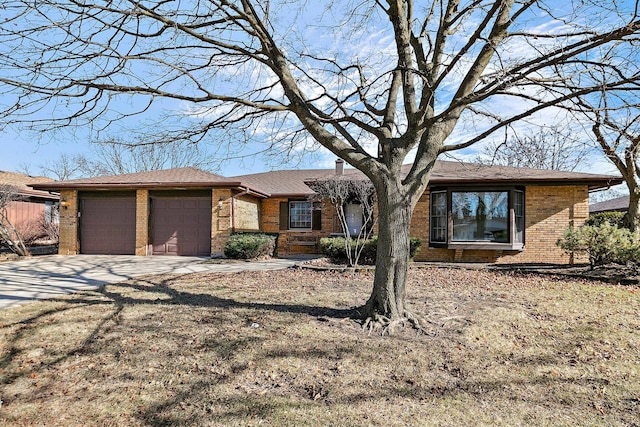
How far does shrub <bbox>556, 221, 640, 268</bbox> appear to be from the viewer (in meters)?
8.62

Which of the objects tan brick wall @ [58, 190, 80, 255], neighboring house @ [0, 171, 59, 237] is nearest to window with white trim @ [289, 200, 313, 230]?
tan brick wall @ [58, 190, 80, 255]

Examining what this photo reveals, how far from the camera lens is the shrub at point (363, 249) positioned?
36.7 feet

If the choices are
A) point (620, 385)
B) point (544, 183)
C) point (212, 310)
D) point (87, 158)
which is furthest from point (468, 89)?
point (87, 158)

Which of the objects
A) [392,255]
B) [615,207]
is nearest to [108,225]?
[392,255]

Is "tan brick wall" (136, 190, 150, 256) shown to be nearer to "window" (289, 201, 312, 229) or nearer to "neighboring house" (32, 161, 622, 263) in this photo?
"neighboring house" (32, 161, 622, 263)

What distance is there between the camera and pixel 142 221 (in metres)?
13.5

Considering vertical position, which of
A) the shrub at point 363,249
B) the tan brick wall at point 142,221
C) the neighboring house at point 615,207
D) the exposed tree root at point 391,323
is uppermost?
the neighboring house at point 615,207

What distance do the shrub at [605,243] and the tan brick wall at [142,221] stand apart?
45.9ft

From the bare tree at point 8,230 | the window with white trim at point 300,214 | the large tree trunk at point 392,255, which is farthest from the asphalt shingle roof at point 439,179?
the large tree trunk at point 392,255

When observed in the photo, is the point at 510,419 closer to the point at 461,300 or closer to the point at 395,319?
the point at 395,319

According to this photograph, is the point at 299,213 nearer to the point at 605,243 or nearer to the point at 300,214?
the point at 300,214

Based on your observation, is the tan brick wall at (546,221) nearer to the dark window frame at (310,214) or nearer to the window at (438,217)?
the window at (438,217)

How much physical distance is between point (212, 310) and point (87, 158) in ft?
110

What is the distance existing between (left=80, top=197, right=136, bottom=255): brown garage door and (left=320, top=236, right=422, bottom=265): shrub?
25.4ft
